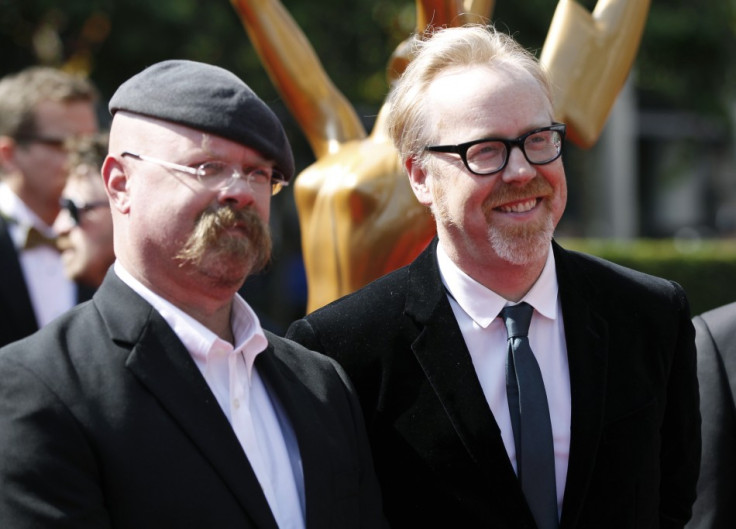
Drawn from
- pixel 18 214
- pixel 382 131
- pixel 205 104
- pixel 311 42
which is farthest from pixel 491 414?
pixel 311 42

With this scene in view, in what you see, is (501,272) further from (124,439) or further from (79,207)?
(79,207)

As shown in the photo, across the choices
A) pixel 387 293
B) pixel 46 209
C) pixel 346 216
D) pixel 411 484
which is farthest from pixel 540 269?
pixel 46 209

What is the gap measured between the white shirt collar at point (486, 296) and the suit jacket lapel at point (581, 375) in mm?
45

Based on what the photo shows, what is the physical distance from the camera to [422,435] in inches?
90.0

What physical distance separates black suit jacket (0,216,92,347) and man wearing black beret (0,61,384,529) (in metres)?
1.95

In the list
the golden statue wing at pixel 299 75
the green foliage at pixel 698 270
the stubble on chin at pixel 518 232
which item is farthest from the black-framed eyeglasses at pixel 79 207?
the green foliage at pixel 698 270

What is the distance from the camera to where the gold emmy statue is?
3.23 m

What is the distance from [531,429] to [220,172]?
0.83m

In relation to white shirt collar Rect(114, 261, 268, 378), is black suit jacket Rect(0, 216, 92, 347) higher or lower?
lower

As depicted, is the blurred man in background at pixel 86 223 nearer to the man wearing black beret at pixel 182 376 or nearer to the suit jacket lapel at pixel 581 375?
the man wearing black beret at pixel 182 376

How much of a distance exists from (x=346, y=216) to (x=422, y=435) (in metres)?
1.11

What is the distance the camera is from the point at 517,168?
2248 millimetres

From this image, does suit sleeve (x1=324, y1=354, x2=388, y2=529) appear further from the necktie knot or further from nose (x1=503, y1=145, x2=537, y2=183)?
nose (x1=503, y1=145, x2=537, y2=183)

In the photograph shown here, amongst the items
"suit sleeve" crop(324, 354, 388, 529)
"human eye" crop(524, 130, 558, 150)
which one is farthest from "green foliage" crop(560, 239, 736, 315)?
"suit sleeve" crop(324, 354, 388, 529)
